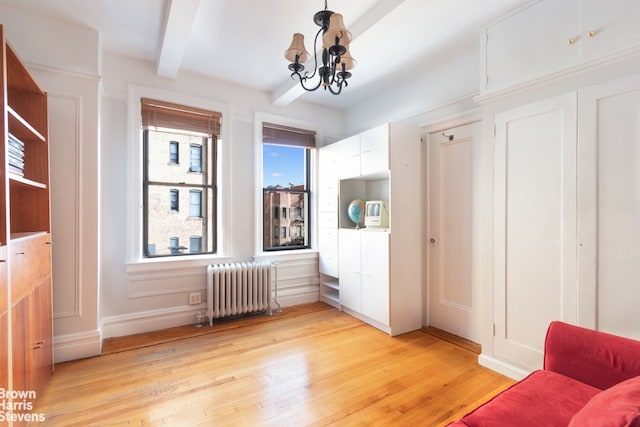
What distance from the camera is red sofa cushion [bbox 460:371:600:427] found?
3.93ft

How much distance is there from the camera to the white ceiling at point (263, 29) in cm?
226

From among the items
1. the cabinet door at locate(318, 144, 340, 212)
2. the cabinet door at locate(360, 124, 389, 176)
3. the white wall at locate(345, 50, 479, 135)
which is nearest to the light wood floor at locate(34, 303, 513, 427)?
the cabinet door at locate(318, 144, 340, 212)

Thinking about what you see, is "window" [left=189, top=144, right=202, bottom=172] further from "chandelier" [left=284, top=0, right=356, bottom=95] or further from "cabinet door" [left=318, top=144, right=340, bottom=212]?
"chandelier" [left=284, top=0, right=356, bottom=95]

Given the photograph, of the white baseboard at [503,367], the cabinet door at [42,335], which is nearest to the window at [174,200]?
the cabinet door at [42,335]

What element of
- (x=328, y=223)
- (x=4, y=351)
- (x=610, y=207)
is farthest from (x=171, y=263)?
(x=610, y=207)

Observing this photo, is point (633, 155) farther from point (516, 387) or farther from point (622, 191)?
point (516, 387)

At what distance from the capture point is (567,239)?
1.99m

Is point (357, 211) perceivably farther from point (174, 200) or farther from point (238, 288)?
point (174, 200)

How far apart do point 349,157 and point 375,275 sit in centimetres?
145

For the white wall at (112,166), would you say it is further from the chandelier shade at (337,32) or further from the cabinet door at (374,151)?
the chandelier shade at (337,32)

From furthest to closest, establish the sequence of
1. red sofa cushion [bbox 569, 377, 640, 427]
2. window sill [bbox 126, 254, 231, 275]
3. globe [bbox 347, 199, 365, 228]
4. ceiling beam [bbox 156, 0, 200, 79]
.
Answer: globe [bbox 347, 199, 365, 228], window sill [bbox 126, 254, 231, 275], ceiling beam [bbox 156, 0, 200, 79], red sofa cushion [bbox 569, 377, 640, 427]

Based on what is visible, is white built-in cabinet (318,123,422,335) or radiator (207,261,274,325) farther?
radiator (207,261,274,325)

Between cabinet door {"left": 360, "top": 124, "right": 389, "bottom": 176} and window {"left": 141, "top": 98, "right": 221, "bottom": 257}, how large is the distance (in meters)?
1.75

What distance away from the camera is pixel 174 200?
3.43 meters
